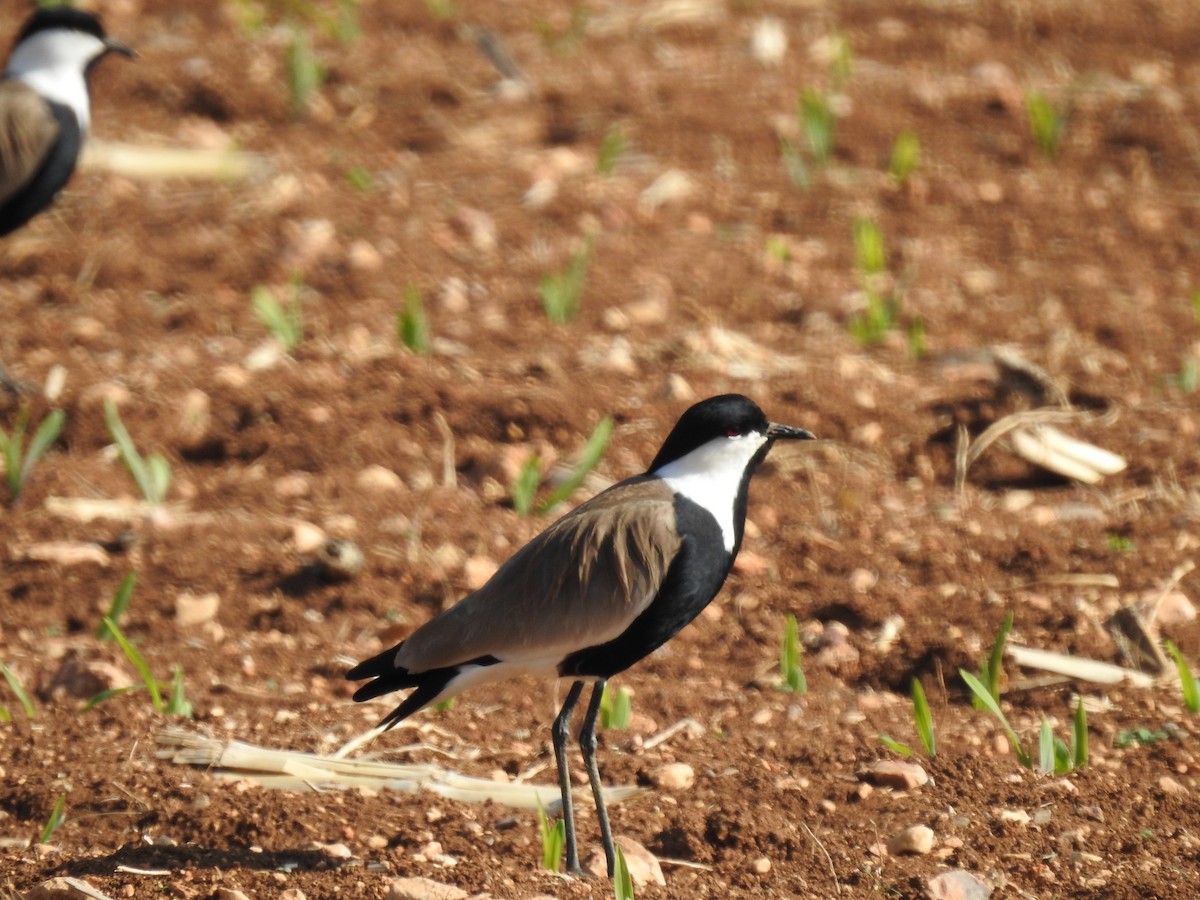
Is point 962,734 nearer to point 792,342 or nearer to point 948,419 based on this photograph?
point 948,419

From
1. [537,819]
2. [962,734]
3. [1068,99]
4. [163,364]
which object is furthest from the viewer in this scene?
[1068,99]

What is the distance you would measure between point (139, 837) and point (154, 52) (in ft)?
19.7

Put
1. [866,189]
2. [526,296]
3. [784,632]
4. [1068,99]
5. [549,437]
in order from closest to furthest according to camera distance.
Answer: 1. [784,632]
2. [549,437]
3. [526,296]
4. [866,189]
5. [1068,99]

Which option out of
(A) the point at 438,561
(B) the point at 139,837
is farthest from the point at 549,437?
(B) the point at 139,837

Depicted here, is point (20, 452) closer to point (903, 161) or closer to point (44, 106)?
point (44, 106)

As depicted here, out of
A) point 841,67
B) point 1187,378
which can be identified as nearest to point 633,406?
point 1187,378

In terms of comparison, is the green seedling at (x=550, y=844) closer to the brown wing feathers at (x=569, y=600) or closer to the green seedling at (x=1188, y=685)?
the brown wing feathers at (x=569, y=600)

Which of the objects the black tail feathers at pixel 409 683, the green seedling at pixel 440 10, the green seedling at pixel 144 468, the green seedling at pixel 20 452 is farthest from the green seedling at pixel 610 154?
the black tail feathers at pixel 409 683

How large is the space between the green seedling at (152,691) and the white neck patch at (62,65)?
3.62 meters

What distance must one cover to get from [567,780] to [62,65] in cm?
504

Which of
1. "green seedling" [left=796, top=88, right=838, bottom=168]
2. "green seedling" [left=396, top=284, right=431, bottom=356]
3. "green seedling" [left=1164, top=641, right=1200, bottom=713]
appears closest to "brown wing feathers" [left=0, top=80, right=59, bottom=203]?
"green seedling" [left=396, top=284, right=431, bottom=356]

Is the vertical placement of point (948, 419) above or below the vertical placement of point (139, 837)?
below

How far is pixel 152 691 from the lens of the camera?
4461mm

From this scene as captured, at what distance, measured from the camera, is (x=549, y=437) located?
20.0ft
